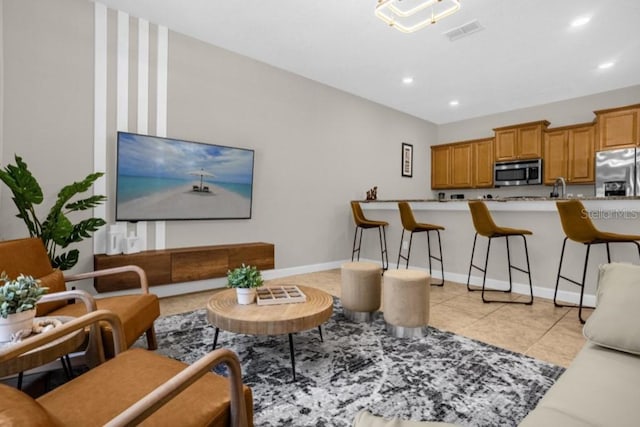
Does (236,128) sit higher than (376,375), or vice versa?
(236,128)

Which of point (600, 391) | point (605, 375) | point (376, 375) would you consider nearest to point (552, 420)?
point (600, 391)

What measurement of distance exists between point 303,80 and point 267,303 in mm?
3854

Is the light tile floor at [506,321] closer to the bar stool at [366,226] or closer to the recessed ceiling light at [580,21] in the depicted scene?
the bar stool at [366,226]

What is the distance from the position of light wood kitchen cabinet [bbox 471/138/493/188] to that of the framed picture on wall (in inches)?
51.1

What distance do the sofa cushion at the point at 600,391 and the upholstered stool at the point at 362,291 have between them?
67.3 inches

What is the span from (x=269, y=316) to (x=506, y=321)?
7.61 ft

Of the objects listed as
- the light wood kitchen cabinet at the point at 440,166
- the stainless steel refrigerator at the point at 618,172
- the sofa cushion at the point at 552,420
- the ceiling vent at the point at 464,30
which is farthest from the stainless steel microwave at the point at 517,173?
the sofa cushion at the point at 552,420

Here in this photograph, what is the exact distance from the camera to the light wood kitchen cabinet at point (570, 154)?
5.31m

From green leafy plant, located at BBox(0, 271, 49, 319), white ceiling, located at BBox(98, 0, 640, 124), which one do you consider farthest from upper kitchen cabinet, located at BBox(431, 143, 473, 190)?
green leafy plant, located at BBox(0, 271, 49, 319)

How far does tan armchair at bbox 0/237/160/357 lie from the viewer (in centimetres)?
188

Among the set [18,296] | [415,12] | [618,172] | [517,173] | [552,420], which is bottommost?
[552,420]

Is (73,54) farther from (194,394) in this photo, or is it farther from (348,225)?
(348,225)

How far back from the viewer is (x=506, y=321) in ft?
9.78

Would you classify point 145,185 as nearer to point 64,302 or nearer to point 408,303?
point 64,302
